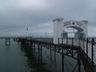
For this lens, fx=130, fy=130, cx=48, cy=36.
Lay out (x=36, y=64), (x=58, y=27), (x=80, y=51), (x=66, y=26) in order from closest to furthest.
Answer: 1. (x=80, y=51)
2. (x=58, y=27)
3. (x=66, y=26)
4. (x=36, y=64)

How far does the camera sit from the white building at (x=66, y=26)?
53.3 ft

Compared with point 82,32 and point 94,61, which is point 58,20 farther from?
point 94,61

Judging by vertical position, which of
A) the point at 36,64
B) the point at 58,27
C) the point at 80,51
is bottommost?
the point at 36,64

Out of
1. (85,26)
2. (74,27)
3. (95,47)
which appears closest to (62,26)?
(74,27)

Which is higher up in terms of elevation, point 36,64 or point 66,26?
point 66,26

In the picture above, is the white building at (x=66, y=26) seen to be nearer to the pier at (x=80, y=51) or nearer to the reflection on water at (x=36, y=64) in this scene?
the pier at (x=80, y=51)

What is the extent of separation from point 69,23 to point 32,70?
7910mm

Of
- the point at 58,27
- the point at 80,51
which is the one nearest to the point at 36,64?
the point at 58,27

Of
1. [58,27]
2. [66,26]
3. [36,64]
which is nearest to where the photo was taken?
[58,27]

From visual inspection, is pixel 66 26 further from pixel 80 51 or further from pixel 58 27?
pixel 80 51

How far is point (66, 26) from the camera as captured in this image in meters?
17.3

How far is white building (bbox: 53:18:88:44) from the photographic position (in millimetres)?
16234

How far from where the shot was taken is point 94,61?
564 cm

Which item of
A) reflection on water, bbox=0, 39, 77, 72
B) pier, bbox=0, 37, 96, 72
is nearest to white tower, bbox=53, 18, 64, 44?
pier, bbox=0, 37, 96, 72
